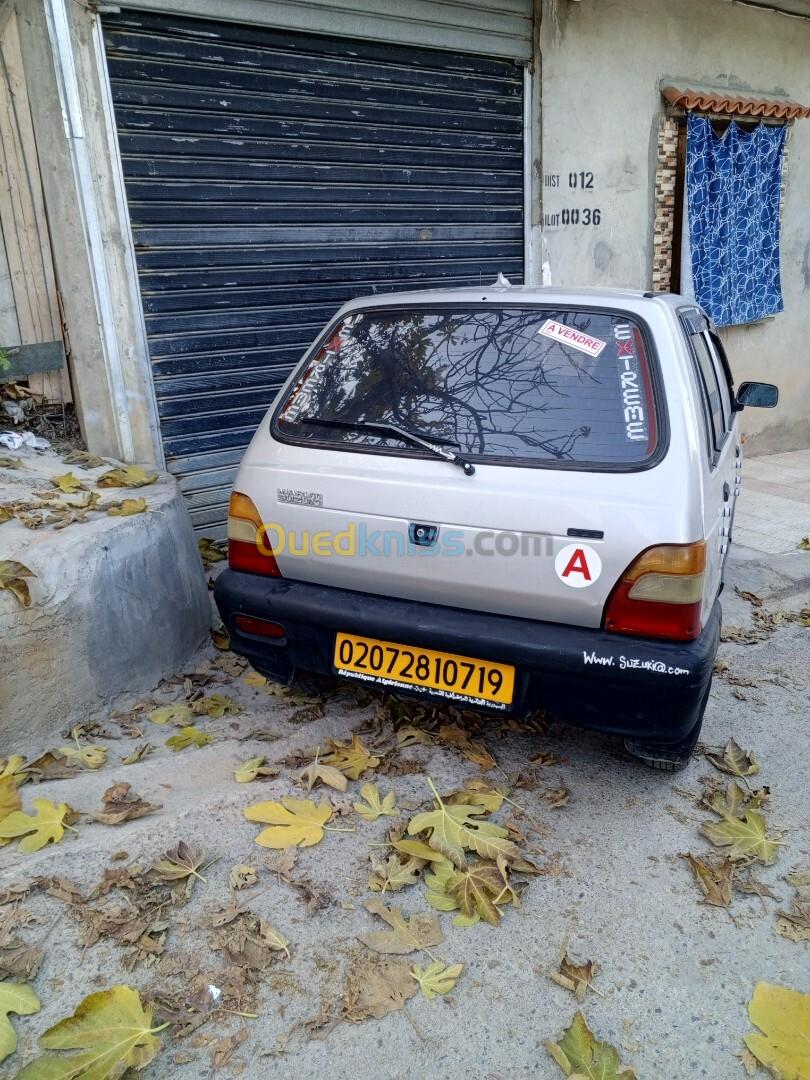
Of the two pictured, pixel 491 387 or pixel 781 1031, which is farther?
pixel 491 387

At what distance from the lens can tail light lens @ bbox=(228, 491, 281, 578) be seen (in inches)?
118

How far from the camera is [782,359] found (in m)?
9.11

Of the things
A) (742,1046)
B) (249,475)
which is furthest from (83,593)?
(742,1046)

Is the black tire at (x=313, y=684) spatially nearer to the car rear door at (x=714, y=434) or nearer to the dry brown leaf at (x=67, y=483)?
the dry brown leaf at (x=67, y=483)

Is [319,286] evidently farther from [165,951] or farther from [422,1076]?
[422,1076]

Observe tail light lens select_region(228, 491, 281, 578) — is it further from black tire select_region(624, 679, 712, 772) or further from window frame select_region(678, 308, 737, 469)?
window frame select_region(678, 308, 737, 469)

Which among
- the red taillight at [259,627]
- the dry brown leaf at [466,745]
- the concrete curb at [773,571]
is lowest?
the concrete curb at [773,571]

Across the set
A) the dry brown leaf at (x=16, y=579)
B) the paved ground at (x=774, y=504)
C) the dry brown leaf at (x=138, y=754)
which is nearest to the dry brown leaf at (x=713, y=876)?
the dry brown leaf at (x=138, y=754)

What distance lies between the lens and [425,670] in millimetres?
2721

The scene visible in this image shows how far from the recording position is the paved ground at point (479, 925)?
6.30 feet

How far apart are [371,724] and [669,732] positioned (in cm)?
121

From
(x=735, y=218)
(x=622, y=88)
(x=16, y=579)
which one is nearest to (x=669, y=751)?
(x=16, y=579)

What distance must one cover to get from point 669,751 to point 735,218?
22.9ft

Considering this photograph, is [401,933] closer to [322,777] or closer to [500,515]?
[322,777]
